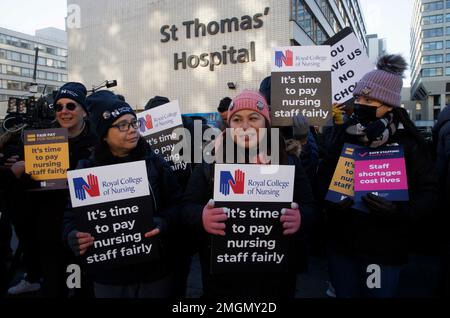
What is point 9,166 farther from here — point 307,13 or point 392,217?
point 307,13

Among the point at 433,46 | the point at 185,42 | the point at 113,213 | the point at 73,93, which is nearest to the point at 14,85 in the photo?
the point at 185,42

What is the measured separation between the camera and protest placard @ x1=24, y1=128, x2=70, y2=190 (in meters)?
2.65

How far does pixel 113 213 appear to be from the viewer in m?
2.08

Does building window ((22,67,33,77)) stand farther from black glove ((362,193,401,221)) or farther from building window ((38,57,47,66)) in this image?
black glove ((362,193,401,221))

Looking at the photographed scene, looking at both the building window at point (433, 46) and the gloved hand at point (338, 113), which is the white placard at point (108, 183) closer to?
the gloved hand at point (338, 113)

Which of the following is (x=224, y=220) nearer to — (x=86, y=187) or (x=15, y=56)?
(x=86, y=187)

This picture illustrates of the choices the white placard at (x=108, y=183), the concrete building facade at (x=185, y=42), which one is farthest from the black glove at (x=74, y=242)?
the concrete building facade at (x=185, y=42)

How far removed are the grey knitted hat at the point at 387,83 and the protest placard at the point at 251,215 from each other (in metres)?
0.79

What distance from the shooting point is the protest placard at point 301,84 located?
2977 millimetres

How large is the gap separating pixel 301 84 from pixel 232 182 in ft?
4.70

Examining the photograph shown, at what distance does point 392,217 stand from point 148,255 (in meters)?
1.42
